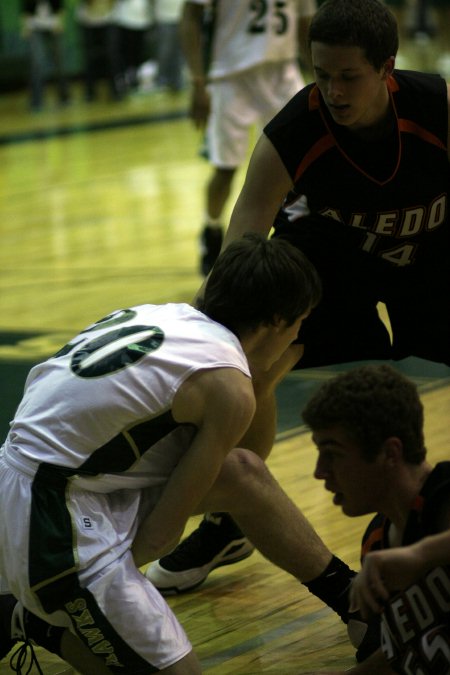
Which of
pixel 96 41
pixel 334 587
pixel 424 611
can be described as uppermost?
pixel 424 611

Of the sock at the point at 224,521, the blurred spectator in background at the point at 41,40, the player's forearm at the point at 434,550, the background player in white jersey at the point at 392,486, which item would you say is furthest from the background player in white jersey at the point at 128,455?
the blurred spectator in background at the point at 41,40

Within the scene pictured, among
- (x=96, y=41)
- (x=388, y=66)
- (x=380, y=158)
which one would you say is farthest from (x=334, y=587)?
(x=96, y=41)

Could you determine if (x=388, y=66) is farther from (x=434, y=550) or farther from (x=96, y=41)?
(x=96, y=41)

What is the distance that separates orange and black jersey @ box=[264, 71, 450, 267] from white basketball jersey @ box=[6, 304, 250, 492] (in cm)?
69

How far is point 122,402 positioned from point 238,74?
4676mm

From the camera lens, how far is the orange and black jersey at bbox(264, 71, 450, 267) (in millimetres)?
3227

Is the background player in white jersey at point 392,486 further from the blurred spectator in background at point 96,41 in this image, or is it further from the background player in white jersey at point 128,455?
the blurred spectator in background at point 96,41

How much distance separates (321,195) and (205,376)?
0.86 meters

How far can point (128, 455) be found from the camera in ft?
8.73

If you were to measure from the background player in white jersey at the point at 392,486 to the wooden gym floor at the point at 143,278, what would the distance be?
60 cm

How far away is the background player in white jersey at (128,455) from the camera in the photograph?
2.61m

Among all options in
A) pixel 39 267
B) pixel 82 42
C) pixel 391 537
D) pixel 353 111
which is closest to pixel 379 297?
pixel 353 111

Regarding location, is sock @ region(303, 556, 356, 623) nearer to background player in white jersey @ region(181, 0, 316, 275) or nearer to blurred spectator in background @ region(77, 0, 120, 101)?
background player in white jersey @ region(181, 0, 316, 275)

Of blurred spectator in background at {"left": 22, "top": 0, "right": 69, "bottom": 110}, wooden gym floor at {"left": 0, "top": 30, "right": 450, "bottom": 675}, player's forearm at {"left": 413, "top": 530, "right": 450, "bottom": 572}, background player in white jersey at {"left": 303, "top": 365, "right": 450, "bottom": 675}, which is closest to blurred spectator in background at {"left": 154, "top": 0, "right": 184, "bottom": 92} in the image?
wooden gym floor at {"left": 0, "top": 30, "right": 450, "bottom": 675}
